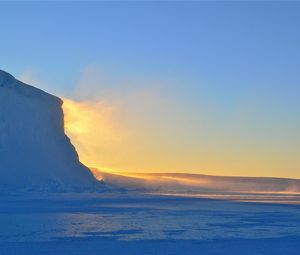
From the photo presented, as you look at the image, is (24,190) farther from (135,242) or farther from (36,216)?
(135,242)

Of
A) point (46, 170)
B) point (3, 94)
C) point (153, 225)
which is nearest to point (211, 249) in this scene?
point (153, 225)

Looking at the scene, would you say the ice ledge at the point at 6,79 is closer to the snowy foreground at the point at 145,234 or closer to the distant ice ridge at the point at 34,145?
the distant ice ridge at the point at 34,145

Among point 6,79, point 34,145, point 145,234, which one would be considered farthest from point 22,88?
point 145,234

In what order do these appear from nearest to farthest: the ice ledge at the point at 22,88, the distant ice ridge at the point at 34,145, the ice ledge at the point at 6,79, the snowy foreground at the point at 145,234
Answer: the snowy foreground at the point at 145,234 < the distant ice ridge at the point at 34,145 < the ice ledge at the point at 6,79 < the ice ledge at the point at 22,88

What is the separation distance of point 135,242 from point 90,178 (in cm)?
3840

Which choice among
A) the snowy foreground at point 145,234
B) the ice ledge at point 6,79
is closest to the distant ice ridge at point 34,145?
the ice ledge at point 6,79

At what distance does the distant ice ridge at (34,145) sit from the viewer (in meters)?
43.5

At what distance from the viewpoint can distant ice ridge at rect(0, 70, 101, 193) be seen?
4347 cm

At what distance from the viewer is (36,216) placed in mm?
19891

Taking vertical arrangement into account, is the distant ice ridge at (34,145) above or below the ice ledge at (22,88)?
below

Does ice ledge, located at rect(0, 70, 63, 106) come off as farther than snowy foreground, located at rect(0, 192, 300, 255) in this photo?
Yes

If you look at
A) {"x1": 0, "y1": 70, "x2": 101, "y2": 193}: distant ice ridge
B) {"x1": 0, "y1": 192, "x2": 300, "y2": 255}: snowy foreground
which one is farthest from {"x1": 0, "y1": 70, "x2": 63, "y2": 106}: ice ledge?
{"x1": 0, "y1": 192, "x2": 300, "y2": 255}: snowy foreground

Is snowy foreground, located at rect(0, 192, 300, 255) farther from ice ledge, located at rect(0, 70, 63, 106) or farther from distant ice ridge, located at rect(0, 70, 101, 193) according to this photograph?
ice ledge, located at rect(0, 70, 63, 106)

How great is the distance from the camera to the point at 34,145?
47688 millimetres
